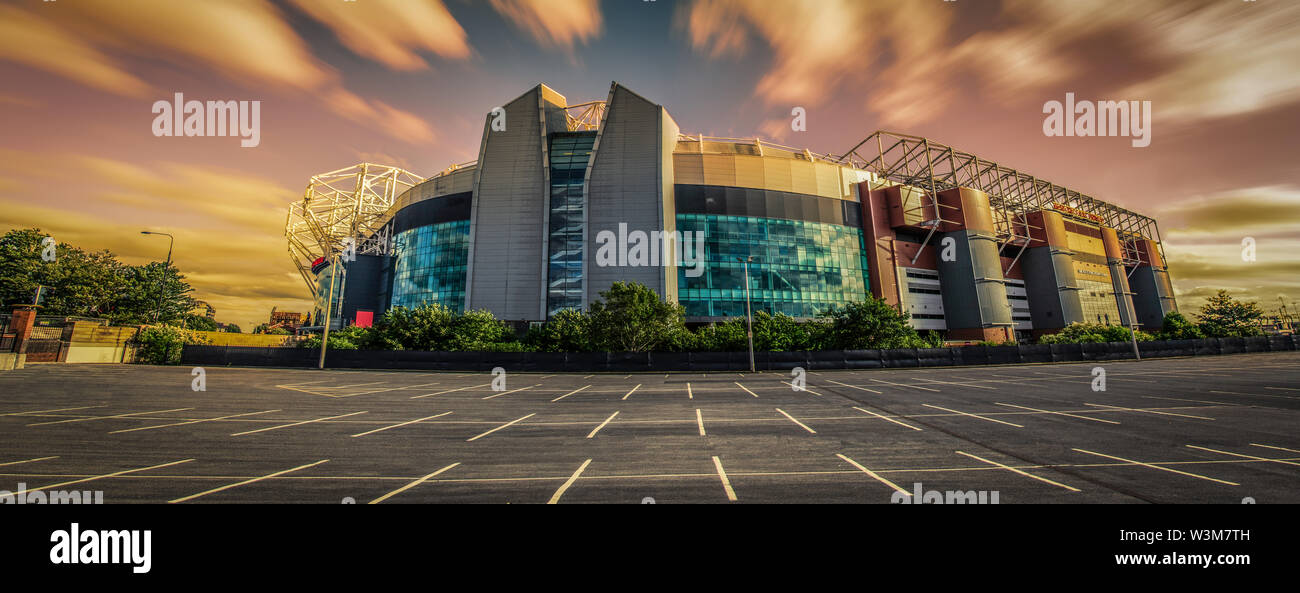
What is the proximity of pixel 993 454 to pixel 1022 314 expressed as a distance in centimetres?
8855

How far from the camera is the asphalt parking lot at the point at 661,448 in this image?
601 cm

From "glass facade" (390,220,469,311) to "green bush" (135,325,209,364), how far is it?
63.6 feet

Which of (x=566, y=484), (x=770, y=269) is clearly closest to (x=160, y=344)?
(x=566, y=484)

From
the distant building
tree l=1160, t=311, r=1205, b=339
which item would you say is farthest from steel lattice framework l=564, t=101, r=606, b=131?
the distant building

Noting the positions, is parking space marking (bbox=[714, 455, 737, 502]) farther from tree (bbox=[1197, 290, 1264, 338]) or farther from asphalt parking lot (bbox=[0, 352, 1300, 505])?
tree (bbox=[1197, 290, 1264, 338])

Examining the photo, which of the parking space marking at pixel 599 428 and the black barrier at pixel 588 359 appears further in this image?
the black barrier at pixel 588 359

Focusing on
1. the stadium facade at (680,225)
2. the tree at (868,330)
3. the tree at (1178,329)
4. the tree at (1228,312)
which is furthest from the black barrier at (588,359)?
the tree at (1228,312)

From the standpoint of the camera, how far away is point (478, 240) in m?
51.3

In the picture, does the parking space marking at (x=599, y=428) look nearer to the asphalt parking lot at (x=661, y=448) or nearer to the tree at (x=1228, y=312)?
the asphalt parking lot at (x=661, y=448)

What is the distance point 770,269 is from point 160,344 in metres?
64.4

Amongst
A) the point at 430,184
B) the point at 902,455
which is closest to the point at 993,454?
the point at 902,455

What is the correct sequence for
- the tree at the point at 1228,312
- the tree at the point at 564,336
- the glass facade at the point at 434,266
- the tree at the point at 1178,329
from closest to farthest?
the tree at the point at 564,336 → the glass facade at the point at 434,266 → the tree at the point at 1178,329 → the tree at the point at 1228,312

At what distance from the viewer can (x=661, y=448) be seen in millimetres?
8625

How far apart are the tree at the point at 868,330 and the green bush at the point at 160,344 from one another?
60.9m
